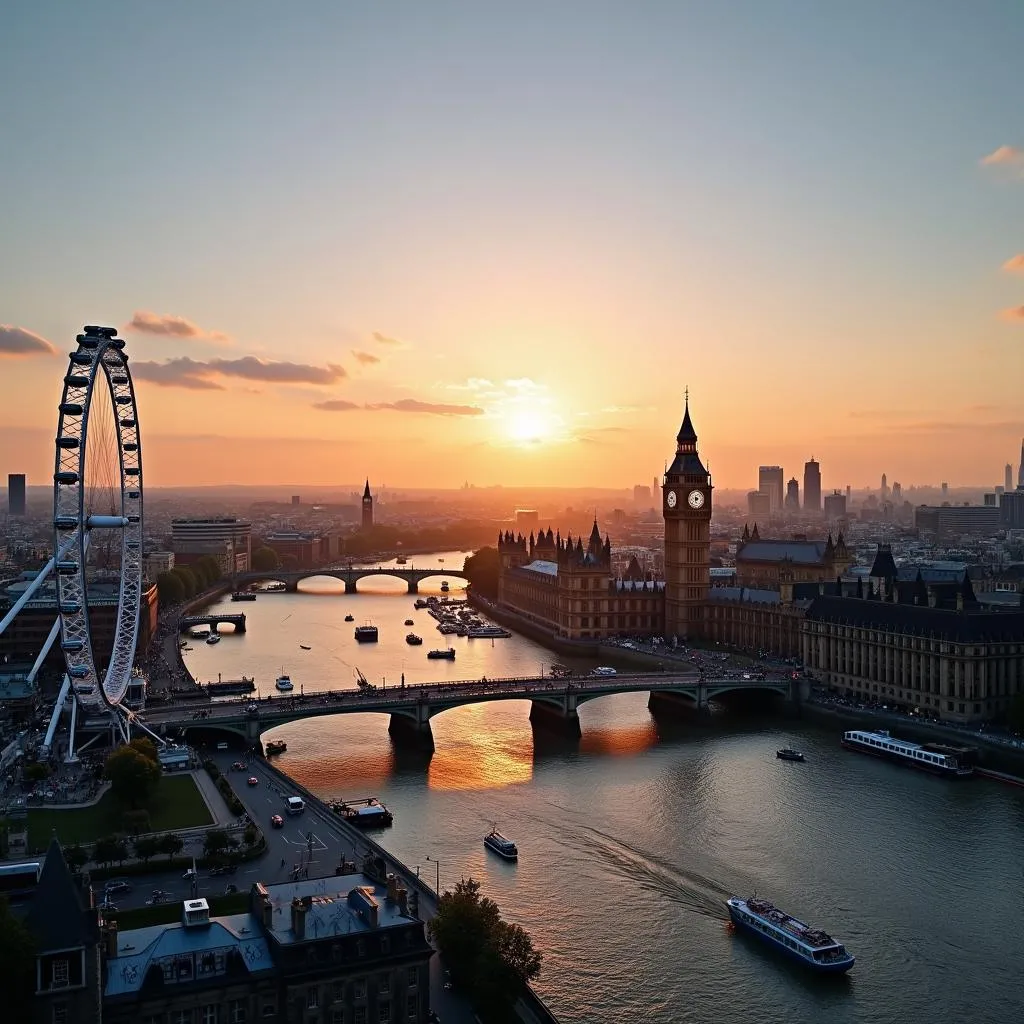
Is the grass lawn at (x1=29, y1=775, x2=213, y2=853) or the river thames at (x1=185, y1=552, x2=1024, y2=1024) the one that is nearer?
the river thames at (x1=185, y1=552, x2=1024, y2=1024)

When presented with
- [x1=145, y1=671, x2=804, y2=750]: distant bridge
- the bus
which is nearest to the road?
the bus

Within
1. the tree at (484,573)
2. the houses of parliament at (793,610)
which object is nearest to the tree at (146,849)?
the houses of parliament at (793,610)

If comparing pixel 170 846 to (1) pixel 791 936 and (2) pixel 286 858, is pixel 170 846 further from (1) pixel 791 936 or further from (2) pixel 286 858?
(1) pixel 791 936

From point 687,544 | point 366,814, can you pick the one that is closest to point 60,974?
point 366,814

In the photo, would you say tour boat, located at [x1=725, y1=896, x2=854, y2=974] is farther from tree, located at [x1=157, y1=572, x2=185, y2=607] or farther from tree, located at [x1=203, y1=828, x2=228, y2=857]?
tree, located at [x1=157, y1=572, x2=185, y2=607]

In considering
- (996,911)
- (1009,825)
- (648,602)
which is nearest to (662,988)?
(996,911)

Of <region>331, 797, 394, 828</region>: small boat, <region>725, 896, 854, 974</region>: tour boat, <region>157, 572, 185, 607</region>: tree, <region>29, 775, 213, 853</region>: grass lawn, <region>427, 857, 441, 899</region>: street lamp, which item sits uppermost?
<region>157, 572, 185, 607</region>: tree

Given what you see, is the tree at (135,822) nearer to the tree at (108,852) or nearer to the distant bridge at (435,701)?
the tree at (108,852)
